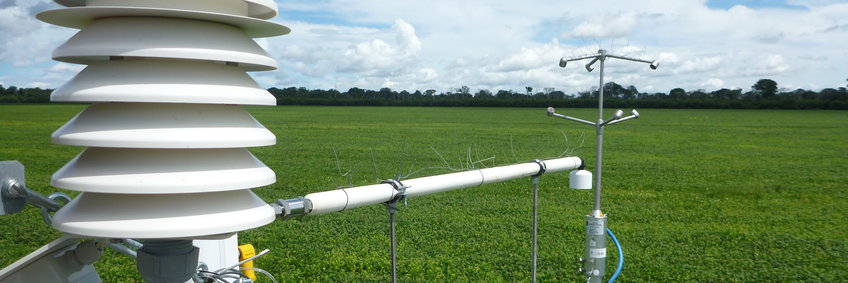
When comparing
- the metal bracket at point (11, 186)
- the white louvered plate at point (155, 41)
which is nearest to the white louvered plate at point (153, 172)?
the white louvered plate at point (155, 41)

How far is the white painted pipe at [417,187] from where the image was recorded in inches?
60.3

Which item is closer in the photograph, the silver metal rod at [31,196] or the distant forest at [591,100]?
the silver metal rod at [31,196]

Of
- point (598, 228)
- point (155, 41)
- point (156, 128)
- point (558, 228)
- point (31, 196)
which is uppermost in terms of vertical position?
point (155, 41)

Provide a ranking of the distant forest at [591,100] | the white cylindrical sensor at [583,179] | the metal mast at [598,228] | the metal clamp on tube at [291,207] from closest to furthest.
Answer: the metal clamp on tube at [291,207], the metal mast at [598,228], the white cylindrical sensor at [583,179], the distant forest at [591,100]

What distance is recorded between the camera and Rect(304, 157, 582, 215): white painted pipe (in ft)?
5.02

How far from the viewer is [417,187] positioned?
187 centimetres

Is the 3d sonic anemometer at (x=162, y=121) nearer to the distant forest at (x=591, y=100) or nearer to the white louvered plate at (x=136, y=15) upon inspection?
the white louvered plate at (x=136, y=15)

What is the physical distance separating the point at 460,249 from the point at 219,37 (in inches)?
229

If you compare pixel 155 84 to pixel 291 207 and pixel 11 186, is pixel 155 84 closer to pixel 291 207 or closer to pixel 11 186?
pixel 11 186

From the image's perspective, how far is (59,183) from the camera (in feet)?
2.64

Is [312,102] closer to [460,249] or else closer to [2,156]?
[2,156]


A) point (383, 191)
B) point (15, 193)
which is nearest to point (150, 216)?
point (15, 193)

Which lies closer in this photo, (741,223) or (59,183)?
(59,183)

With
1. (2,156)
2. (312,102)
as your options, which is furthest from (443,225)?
(312,102)
